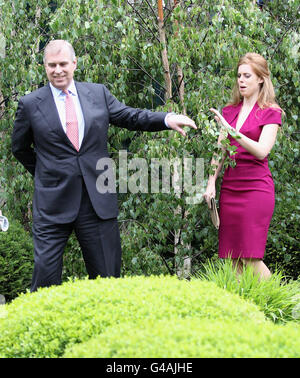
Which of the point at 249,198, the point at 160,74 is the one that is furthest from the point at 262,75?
the point at 160,74

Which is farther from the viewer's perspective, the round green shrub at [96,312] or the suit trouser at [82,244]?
the suit trouser at [82,244]

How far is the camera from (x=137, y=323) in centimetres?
283

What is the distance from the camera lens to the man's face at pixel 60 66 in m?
4.11

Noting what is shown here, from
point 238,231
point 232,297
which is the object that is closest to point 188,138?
point 238,231

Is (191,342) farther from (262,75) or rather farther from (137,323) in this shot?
(262,75)

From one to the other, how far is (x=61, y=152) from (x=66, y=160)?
0.06m

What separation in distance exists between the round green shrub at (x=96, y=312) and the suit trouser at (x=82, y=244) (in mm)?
890

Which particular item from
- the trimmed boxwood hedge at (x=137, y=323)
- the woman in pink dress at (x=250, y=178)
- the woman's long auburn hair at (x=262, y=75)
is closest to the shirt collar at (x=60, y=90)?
the woman in pink dress at (x=250, y=178)

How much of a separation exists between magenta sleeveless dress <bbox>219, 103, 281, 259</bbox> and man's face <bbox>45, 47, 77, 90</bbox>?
4.31 feet

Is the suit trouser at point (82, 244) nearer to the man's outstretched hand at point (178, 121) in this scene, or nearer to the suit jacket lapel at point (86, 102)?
the suit jacket lapel at point (86, 102)

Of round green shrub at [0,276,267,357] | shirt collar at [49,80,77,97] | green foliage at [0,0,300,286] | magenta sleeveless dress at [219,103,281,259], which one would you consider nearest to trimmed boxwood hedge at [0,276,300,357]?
round green shrub at [0,276,267,357]

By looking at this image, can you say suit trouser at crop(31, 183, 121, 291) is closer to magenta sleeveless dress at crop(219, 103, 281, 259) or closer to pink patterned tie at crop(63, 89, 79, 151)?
pink patterned tie at crop(63, 89, 79, 151)
